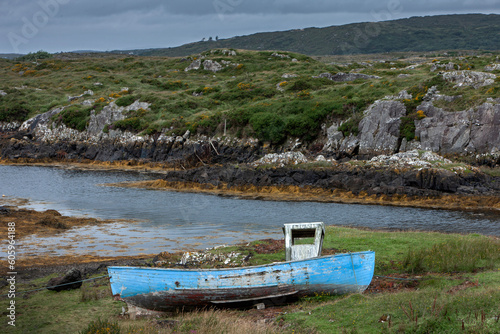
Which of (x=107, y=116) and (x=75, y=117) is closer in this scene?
(x=107, y=116)

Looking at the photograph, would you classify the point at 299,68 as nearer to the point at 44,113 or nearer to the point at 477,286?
the point at 44,113

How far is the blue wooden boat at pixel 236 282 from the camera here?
14.4 m

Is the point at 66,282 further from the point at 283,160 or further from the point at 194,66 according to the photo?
the point at 194,66

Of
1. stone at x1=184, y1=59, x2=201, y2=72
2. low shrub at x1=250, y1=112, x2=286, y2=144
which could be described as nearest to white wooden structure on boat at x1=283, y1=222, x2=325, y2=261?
low shrub at x1=250, y1=112, x2=286, y2=144

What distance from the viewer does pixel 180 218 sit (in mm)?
36219

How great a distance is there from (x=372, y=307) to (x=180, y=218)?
1005 inches

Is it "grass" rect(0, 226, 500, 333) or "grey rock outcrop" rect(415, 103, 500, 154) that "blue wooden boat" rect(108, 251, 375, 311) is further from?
"grey rock outcrop" rect(415, 103, 500, 154)

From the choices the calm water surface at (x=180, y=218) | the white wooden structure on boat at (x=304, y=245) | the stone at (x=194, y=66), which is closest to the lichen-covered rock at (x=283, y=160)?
the calm water surface at (x=180, y=218)

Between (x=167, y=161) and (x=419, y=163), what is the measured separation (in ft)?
120

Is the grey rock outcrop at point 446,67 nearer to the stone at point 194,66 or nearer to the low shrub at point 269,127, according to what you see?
the low shrub at point 269,127

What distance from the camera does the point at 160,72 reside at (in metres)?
119

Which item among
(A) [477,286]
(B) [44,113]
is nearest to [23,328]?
(A) [477,286]

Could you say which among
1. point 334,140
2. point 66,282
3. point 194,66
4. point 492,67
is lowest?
point 66,282

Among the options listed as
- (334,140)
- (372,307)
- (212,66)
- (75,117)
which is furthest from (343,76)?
(372,307)
